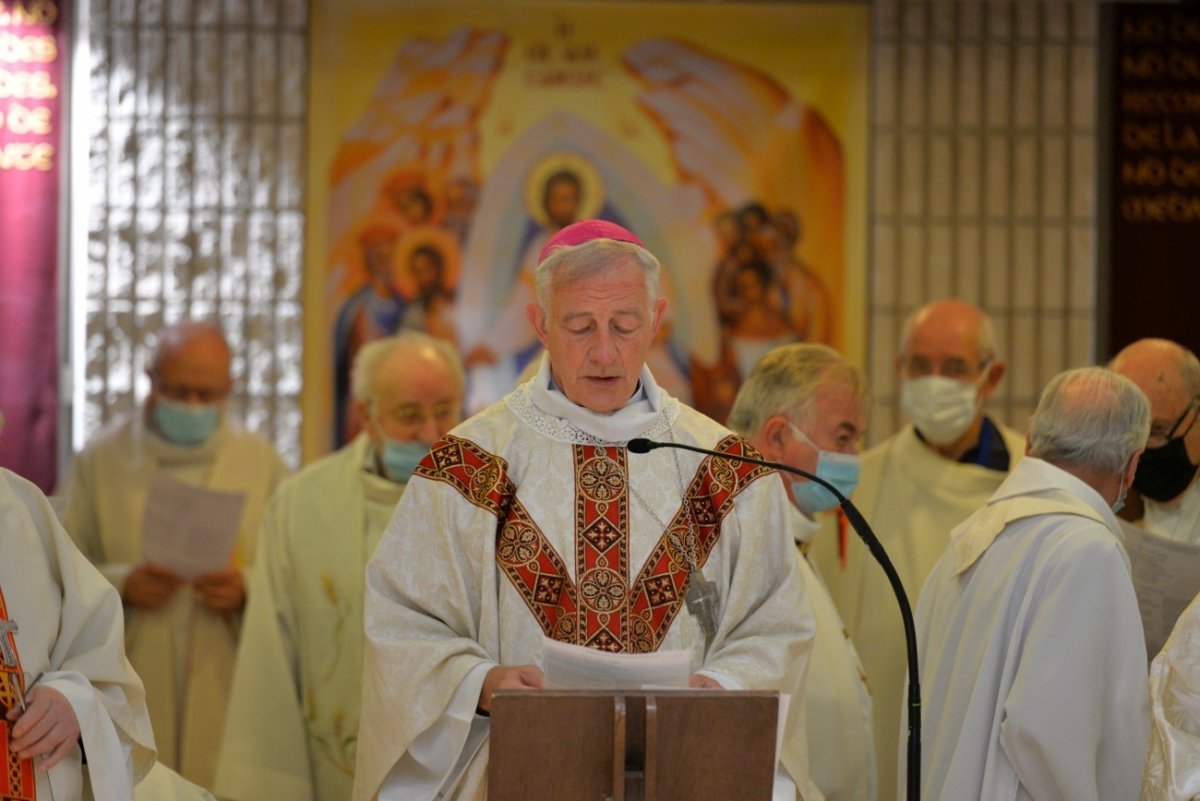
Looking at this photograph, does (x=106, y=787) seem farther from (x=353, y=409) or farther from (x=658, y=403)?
(x=353, y=409)

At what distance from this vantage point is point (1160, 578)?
485 centimetres

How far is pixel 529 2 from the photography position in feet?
28.2

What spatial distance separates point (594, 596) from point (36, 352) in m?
5.32

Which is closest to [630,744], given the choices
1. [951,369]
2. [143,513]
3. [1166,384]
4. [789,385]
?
[789,385]

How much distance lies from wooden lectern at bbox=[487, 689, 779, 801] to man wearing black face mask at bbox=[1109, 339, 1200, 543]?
2435mm

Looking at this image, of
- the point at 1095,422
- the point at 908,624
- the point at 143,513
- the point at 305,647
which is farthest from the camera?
the point at 143,513

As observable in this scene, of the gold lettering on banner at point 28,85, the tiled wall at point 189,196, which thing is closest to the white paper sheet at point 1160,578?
the tiled wall at point 189,196

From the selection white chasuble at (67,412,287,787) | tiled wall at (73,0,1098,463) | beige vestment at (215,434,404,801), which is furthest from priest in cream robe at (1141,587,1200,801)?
tiled wall at (73,0,1098,463)

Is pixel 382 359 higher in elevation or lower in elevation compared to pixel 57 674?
higher

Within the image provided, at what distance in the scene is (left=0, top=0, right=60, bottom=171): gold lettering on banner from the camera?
829 cm

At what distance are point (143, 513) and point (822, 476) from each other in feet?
10.2

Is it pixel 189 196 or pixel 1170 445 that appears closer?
pixel 1170 445

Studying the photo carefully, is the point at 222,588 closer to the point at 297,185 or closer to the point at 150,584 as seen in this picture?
the point at 150,584

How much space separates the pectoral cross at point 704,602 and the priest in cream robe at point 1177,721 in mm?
988
